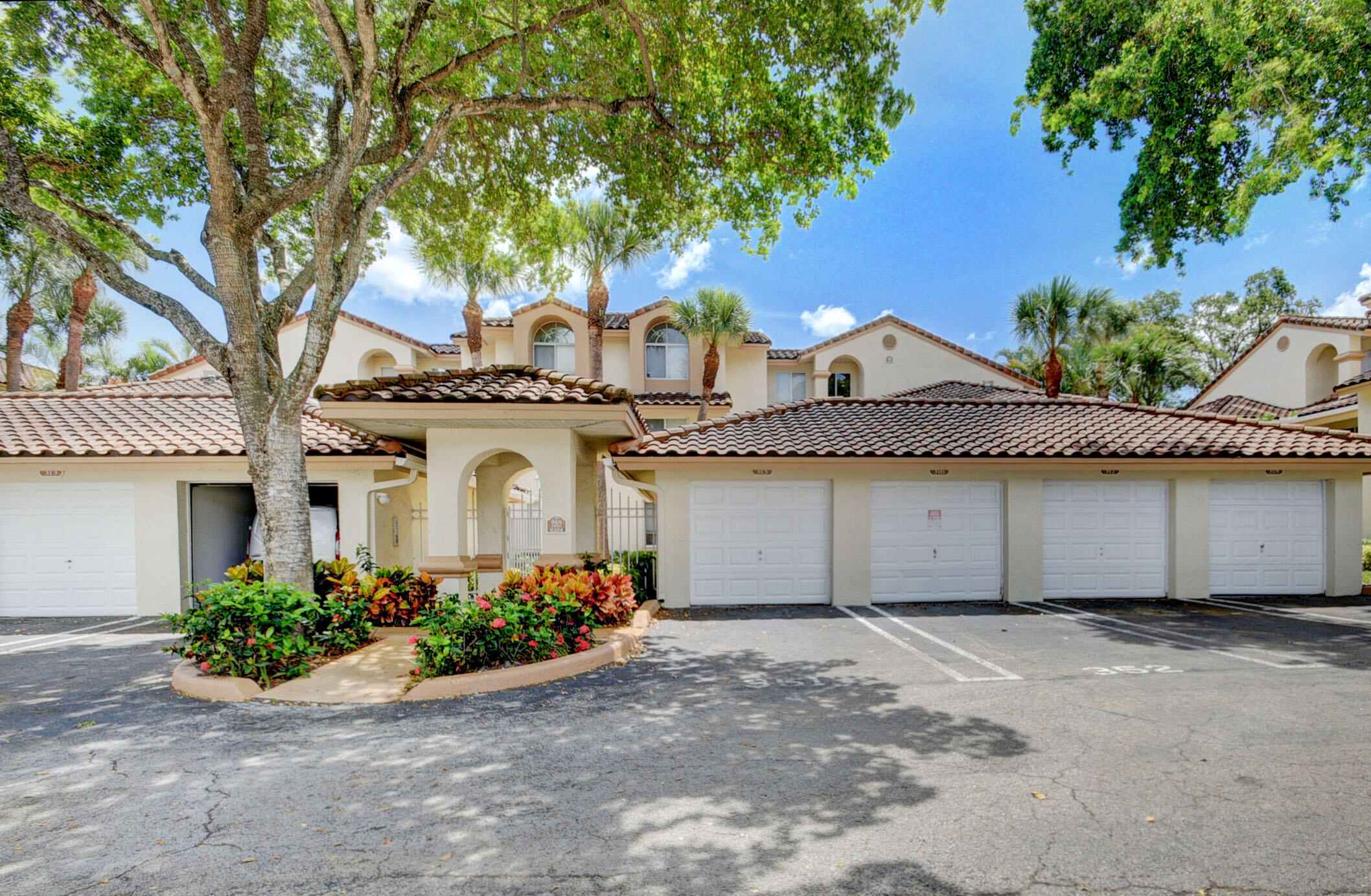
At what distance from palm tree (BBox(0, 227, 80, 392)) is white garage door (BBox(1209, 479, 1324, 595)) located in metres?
32.9

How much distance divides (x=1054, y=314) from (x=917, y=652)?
1614 cm

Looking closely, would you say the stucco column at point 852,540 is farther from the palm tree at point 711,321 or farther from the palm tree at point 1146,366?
the palm tree at point 1146,366

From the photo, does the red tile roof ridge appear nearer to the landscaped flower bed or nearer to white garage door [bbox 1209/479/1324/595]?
white garage door [bbox 1209/479/1324/595]

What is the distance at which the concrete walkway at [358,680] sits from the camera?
6.32 m

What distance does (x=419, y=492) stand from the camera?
14.2 metres

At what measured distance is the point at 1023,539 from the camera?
12242mm

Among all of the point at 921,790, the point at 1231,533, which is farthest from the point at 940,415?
the point at 921,790

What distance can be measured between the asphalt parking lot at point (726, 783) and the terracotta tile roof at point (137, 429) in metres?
Result: 4.48

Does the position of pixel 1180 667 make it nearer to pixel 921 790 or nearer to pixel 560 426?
pixel 921 790

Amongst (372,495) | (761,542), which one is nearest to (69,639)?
(372,495)

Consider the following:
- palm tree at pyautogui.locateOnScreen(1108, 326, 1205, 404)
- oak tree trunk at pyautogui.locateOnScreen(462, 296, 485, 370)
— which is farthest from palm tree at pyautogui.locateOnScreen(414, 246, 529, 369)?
palm tree at pyautogui.locateOnScreen(1108, 326, 1205, 404)

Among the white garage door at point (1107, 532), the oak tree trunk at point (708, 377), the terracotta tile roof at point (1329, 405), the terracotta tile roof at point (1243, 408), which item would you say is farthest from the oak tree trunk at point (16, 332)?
the terracotta tile roof at point (1329, 405)

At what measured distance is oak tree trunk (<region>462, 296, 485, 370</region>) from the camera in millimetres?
19812

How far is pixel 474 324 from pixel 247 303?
40.9 feet
